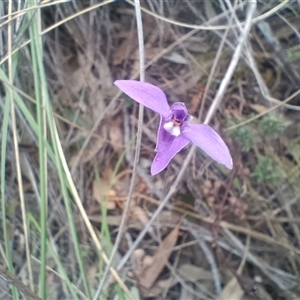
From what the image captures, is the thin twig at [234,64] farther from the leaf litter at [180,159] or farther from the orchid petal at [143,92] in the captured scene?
the orchid petal at [143,92]

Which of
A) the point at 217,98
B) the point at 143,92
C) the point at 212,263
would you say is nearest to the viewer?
the point at 143,92

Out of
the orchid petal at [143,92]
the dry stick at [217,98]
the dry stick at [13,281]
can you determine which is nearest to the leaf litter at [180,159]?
the dry stick at [217,98]

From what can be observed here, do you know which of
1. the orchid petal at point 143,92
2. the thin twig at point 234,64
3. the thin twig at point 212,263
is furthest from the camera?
the thin twig at point 212,263

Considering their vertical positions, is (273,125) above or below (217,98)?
below

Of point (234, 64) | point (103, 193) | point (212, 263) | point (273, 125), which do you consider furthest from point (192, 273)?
point (234, 64)

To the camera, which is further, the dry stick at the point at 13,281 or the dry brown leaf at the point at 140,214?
the dry brown leaf at the point at 140,214

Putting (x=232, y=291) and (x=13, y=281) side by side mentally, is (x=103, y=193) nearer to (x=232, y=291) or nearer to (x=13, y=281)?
(x=232, y=291)

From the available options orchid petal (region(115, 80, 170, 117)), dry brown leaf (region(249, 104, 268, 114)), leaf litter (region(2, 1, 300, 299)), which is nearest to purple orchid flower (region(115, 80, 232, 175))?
orchid petal (region(115, 80, 170, 117))

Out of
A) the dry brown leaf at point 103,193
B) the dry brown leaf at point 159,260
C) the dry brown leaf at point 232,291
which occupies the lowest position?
the dry brown leaf at point 232,291

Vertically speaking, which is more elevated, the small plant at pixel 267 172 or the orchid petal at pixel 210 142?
the orchid petal at pixel 210 142
